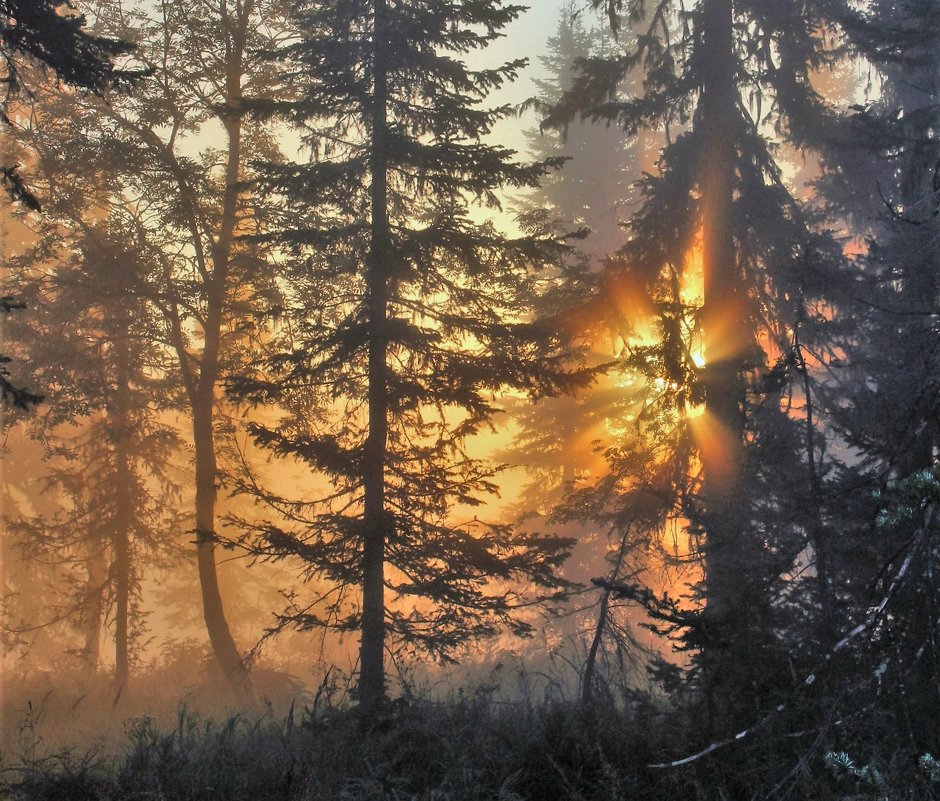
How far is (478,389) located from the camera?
10.0m

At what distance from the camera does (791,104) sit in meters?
13.0

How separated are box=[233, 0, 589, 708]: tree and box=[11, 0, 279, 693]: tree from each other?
4.96m

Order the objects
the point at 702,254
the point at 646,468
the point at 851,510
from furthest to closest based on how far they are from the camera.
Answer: the point at 702,254, the point at 646,468, the point at 851,510

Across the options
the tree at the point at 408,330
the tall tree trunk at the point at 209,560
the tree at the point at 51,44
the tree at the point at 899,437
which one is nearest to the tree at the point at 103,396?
the tall tree trunk at the point at 209,560

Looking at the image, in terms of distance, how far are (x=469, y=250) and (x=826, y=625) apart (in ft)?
20.7

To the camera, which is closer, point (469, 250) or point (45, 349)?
point (469, 250)

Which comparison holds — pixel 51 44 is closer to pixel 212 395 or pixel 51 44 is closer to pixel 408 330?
pixel 408 330

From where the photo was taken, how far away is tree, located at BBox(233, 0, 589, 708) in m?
9.71

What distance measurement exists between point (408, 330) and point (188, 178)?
8174mm

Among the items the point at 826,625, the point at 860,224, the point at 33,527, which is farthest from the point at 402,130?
the point at 860,224

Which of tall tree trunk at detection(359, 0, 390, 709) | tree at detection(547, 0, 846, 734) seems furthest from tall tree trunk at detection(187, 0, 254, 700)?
tree at detection(547, 0, 846, 734)

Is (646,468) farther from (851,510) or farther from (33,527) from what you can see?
(33,527)

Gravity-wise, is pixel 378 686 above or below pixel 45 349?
below

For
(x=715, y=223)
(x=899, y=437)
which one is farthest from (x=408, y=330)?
(x=899, y=437)
